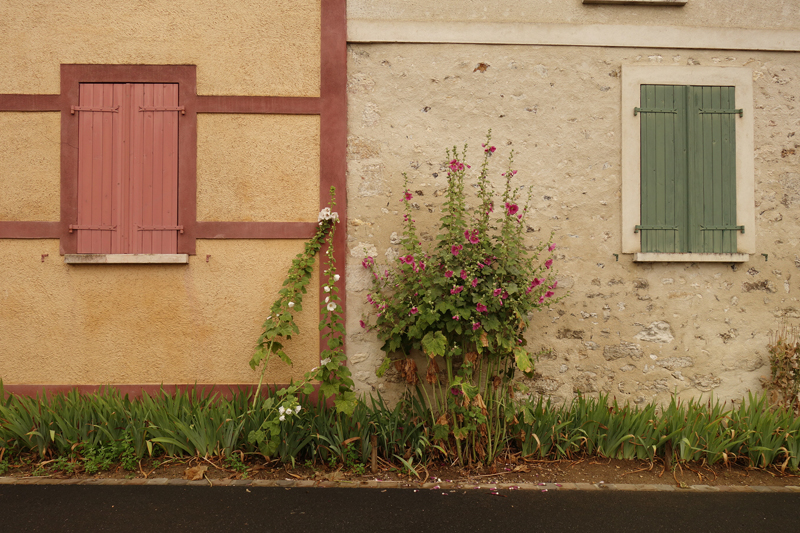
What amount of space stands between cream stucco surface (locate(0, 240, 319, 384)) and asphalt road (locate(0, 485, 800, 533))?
996 mm

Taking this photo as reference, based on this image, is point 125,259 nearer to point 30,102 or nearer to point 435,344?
point 30,102

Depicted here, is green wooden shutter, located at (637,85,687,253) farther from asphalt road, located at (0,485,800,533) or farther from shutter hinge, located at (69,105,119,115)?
shutter hinge, located at (69,105,119,115)

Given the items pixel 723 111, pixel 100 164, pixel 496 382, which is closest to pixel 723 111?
pixel 723 111

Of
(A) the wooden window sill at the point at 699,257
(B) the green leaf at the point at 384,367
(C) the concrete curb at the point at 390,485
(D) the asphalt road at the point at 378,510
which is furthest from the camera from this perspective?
(A) the wooden window sill at the point at 699,257

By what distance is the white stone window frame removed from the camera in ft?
14.0

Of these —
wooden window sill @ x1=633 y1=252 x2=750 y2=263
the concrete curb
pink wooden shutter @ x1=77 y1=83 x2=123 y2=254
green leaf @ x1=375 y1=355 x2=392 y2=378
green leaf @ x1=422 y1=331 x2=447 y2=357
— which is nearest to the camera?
the concrete curb

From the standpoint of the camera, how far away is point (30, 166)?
4113 millimetres

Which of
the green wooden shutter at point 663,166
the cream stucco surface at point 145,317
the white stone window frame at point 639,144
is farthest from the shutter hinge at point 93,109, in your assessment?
the green wooden shutter at point 663,166

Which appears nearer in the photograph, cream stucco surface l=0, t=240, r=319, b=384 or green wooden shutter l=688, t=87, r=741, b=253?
cream stucco surface l=0, t=240, r=319, b=384

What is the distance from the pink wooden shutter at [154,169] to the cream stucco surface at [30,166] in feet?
2.10

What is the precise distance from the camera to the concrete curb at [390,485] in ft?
11.1

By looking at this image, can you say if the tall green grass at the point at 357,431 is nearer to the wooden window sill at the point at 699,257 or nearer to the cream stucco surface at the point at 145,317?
the cream stucco surface at the point at 145,317

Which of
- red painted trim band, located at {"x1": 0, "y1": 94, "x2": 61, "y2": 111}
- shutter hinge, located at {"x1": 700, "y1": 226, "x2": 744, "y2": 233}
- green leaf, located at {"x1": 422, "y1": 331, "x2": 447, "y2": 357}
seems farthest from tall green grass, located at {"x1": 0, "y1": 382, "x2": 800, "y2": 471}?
red painted trim band, located at {"x1": 0, "y1": 94, "x2": 61, "y2": 111}

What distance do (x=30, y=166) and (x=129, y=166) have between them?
0.80 m
